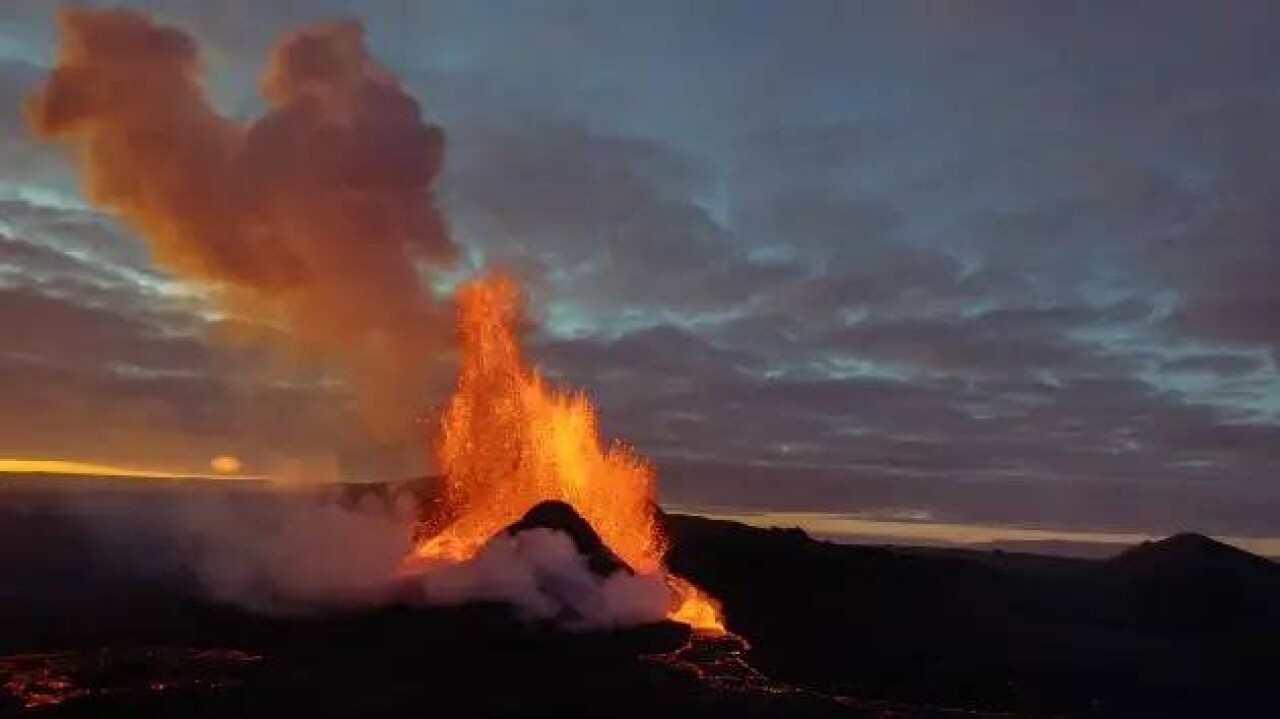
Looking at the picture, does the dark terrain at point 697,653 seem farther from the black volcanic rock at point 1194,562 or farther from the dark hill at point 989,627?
the black volcanic rock at point 1194,562

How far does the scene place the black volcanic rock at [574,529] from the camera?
292ft

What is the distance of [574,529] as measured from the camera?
90875 millimetres

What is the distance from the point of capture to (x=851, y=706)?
68.2m

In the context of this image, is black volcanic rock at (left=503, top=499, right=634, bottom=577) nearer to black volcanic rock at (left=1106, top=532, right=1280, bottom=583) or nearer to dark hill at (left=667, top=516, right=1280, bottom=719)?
dark hill at (left=667, top=516, right=1280, bottom=719)

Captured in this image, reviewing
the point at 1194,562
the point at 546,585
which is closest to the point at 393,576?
the point at 546,585

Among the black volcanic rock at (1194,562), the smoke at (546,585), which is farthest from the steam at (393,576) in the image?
the black volcanic rock at (1194,562)

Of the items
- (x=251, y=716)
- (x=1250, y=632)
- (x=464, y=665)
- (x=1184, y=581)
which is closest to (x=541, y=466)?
(x=464, y=665)

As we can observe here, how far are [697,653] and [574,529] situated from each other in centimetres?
1551

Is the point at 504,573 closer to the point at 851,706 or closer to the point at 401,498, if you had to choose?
the point at 851,706

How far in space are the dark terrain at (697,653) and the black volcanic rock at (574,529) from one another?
8.03 meters

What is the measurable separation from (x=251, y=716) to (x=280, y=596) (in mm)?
36662

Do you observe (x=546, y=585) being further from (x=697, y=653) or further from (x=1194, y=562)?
(x=1194, y=562)

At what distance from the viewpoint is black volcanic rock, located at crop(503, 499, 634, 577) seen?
292 ft

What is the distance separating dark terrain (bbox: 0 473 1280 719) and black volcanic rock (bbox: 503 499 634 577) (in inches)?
316
